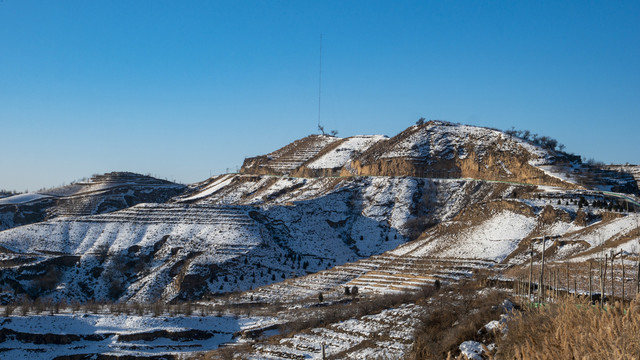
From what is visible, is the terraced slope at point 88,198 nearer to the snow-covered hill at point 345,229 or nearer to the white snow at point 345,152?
the snow-covered hill at point 345,229

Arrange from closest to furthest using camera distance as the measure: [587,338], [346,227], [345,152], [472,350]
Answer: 1. [587,338]
2. [472,350]
3. [346,227]
4. [345,152]

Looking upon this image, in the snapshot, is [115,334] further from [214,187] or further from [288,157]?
[288,157]

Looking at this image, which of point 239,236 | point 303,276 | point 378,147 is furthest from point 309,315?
point 378,147

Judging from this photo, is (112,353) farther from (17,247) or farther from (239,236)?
(17,247)

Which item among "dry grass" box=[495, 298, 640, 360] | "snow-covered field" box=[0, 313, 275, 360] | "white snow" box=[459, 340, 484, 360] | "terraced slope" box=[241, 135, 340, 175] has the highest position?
"terraced slope" box=[241, 135, 340, 175]

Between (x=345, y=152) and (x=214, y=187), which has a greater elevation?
(x=345, y=152)

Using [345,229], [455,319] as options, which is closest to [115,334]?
[455,319]

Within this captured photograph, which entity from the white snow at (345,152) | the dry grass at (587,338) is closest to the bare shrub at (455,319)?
the dry grass at (587,338)

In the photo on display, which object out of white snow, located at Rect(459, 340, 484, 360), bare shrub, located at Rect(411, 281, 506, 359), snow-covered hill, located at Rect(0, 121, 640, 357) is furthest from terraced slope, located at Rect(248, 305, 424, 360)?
white snow, located at Rect(459, 340, 484, 360)

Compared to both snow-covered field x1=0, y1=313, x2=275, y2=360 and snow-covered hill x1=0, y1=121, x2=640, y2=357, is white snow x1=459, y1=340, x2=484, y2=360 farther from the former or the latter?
snow-covered field x1=0, y1=313, x2=275, y2=360

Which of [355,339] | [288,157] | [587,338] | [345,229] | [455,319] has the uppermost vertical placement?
[288,157]

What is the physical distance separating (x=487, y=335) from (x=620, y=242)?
94.7 ft

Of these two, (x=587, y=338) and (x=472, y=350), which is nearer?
(x=587, y=338)

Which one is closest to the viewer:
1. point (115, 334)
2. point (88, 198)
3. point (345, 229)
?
point (115, 334)
